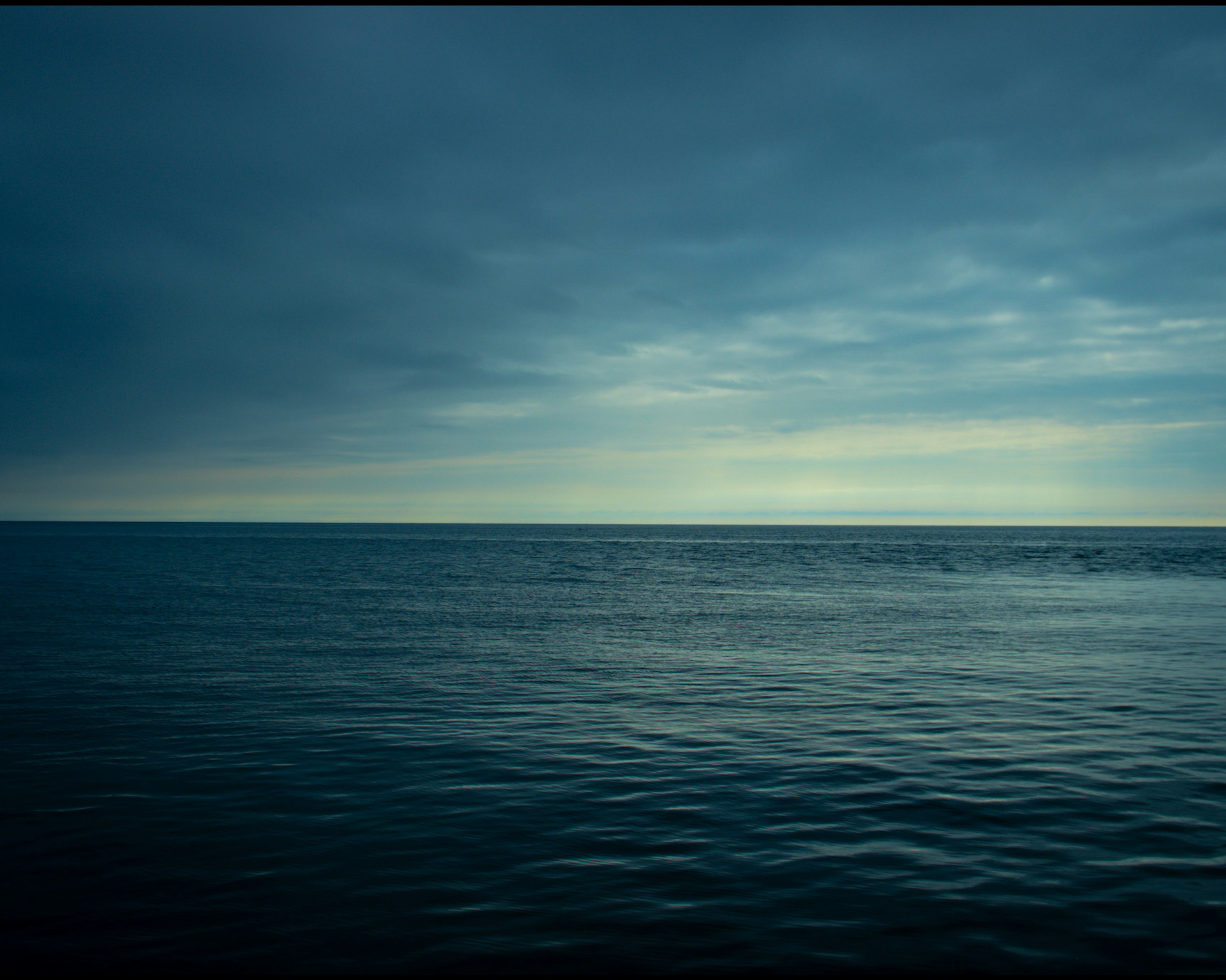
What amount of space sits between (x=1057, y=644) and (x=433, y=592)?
32.0m

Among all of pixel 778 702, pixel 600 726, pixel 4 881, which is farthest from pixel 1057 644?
pixel 4 881

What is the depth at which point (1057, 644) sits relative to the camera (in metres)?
26.5

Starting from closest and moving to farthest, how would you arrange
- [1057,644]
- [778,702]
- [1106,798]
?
[1106,798], [778,702], [1057,644]

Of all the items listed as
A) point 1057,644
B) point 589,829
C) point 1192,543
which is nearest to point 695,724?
point 589,829

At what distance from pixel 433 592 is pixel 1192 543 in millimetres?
154659

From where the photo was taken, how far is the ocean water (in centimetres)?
761

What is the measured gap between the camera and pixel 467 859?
30.9 ft

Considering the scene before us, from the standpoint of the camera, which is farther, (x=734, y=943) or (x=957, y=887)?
(x=957, y=887)

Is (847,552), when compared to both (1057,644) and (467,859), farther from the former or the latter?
(467,859)

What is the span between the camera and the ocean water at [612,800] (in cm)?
761

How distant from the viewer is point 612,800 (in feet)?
37.4

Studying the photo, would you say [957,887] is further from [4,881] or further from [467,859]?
[4,881]

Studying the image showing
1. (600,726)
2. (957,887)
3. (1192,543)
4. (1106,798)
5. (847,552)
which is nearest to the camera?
(957,887)

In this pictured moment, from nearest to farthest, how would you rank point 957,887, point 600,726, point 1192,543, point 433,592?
1. point 957,887
2. point 600,726
3. point 433,592
4. point 1192,543
